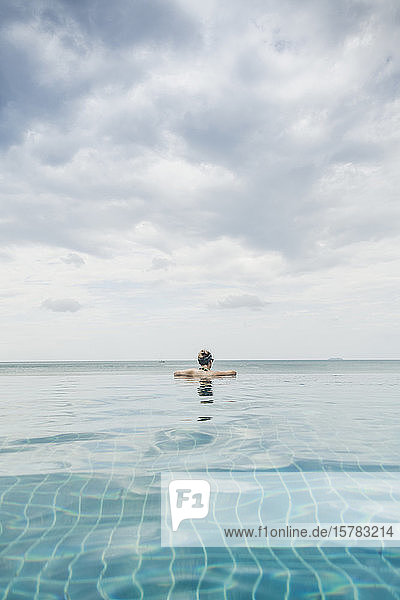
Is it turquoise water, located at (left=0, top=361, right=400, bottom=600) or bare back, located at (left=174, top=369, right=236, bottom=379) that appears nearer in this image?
turquoise water, located at (left=0, top=361, right=400, bottom=600)

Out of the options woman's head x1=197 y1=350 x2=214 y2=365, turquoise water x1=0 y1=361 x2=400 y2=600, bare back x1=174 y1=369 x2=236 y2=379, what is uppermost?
woman's head x1=197 y1=350 x2=214 y2=365

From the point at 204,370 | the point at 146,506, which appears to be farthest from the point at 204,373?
the point at 146,506

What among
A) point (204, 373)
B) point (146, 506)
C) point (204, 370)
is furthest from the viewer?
point (204, 370)

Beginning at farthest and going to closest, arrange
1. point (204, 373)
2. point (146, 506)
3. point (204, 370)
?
point (204, 370) → point (204, 373) → point (146, 506)

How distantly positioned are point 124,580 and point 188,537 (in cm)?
97

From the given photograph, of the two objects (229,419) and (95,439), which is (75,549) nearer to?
(95,439)

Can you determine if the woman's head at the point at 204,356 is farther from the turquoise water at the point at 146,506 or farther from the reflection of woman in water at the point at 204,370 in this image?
the turquoise water at the point at 146,506

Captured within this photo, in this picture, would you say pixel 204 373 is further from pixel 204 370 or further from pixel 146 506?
pixel 146 506

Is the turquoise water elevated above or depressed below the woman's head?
below

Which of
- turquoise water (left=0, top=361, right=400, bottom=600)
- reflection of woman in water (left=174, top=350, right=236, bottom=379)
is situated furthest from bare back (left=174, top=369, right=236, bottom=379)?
turquoise water (left=0, top=361, right=400, bottom=600)

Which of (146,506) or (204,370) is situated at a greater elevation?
(204,370)

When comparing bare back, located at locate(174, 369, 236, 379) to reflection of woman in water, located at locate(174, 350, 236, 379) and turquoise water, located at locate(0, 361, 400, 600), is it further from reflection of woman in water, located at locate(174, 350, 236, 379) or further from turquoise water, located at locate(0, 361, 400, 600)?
turquoise water, located at locate(0, 361, 400, 600)

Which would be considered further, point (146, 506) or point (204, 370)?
point (204, 370)

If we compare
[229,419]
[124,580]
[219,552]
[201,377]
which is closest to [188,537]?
[219,552]
